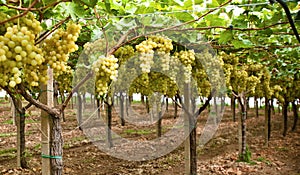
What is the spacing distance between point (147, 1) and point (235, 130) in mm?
10443

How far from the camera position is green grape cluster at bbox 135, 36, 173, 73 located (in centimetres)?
210

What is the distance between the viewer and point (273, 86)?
8.02 metres

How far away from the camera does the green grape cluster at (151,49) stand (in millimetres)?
2097

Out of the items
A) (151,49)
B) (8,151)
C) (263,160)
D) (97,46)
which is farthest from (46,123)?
(8,151)

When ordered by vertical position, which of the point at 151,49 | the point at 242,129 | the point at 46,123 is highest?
the point at 151,49

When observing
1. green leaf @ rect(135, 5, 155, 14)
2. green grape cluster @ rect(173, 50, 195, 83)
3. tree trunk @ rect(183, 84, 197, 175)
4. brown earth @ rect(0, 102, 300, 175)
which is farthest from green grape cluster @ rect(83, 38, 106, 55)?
brown earth @ rect(0, 102, 300, 175)

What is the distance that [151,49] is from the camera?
87.4 inches

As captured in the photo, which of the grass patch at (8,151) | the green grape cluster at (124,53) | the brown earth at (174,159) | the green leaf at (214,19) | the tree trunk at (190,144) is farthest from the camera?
the grass patch at (8,151)

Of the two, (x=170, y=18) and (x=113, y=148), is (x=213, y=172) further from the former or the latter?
(x=170, y=18)

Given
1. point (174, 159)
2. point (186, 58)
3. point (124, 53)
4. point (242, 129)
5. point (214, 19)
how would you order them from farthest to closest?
point (174, 159) → point (242, 129) → point (186, 58) → point (124, 53) → point (214, 19)

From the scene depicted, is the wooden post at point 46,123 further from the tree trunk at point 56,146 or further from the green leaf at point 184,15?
the green leaf at point 184,15

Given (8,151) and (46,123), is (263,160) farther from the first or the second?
(8,151)

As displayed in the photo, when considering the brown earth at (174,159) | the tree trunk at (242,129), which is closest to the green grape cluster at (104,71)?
the brown earth at (174,159)

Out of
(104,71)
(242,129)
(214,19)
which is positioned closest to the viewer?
(104,71)
